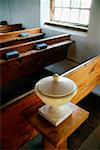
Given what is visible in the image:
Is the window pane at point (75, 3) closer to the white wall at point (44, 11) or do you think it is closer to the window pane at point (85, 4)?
the window pane at point (85, 4)

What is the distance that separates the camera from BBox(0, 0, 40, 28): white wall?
8.06ft

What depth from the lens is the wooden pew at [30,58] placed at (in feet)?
5.20

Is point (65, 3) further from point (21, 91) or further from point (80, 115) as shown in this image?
point (80, 115)

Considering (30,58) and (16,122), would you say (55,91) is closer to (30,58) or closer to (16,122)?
(16,122)

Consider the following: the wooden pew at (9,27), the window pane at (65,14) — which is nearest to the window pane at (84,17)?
the window pane at (65,14)

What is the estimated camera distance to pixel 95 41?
1.87 meters

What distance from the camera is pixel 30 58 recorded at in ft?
5.65

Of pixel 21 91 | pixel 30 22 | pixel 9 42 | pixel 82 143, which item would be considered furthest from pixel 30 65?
pixel 30 22

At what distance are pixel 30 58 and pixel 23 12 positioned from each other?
4.36 ft

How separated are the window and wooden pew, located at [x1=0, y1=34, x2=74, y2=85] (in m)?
0.30

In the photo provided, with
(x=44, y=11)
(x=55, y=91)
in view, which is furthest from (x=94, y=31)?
(x=55, y=91)

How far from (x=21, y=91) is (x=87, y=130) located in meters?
0.88

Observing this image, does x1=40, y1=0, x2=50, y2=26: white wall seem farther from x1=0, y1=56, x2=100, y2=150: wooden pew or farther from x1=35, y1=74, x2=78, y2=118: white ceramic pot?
x1=35, y1=74, x2=78, y2=118: white ceramic pot

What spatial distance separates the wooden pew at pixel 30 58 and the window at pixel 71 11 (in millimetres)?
299
